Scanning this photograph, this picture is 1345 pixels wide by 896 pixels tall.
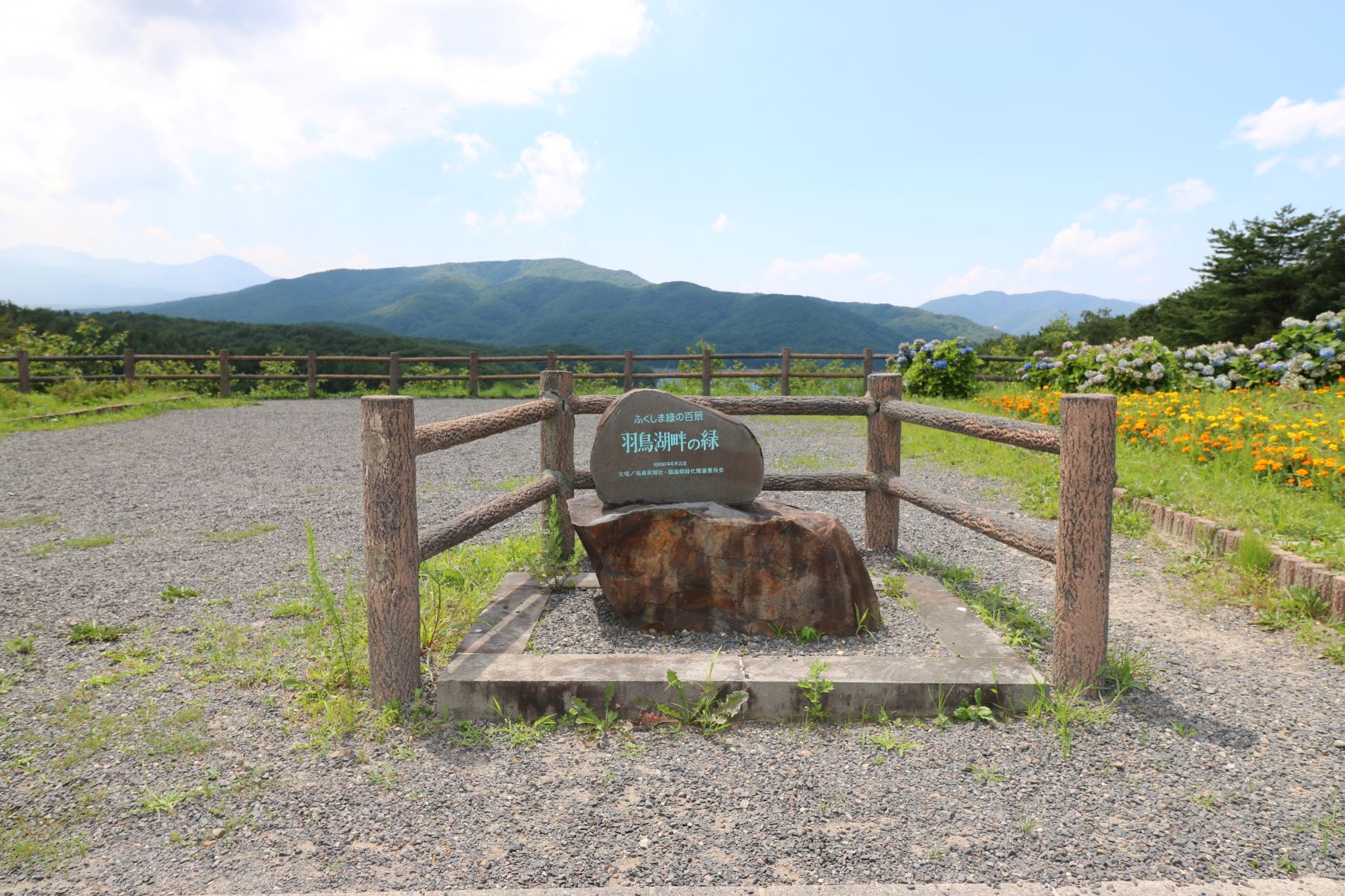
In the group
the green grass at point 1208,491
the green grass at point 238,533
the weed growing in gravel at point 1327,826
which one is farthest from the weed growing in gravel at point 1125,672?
the green grass at point 238,533

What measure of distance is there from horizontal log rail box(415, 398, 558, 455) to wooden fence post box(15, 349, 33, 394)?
16.1m

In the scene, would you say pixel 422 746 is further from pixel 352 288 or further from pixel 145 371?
pixel 352 288

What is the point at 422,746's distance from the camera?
116 inches

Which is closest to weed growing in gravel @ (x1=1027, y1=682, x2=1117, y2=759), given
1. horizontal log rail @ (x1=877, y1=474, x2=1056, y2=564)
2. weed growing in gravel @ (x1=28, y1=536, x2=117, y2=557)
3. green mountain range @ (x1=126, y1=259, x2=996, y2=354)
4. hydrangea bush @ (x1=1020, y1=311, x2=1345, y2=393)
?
horizontal log rail @ (x1=877, y1=474, x2=1056, y2=564)

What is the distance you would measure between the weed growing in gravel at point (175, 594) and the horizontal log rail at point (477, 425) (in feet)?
6.72

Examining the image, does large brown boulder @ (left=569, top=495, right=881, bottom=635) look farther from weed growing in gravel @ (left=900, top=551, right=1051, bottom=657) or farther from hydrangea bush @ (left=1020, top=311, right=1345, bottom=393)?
hydrangea bush @ (left=1020, top=311, right=1345, bottom=393)

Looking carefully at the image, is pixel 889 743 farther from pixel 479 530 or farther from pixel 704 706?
pixel 479 530

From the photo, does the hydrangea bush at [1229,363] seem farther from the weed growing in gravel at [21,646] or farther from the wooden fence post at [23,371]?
the wooden fence post at [23,371]

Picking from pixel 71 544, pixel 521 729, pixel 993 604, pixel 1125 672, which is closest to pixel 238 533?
pixel 71 544

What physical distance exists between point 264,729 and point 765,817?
75.2 inches

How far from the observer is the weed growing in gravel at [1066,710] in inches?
119

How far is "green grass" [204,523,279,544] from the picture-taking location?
5859 mm

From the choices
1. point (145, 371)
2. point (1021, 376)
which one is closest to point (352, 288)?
point (145, 371)

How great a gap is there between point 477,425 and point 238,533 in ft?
11.2
